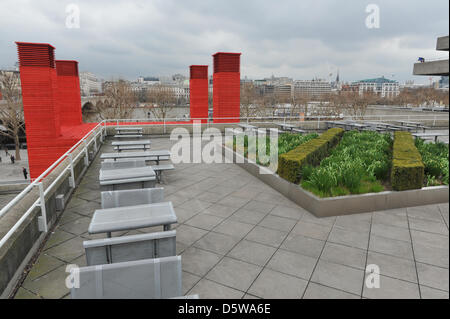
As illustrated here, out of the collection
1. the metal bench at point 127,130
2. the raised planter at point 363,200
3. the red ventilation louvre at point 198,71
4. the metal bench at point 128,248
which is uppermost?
the red ventilation louvre at point 198,71

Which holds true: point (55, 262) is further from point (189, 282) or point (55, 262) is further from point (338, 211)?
point (338, 211)

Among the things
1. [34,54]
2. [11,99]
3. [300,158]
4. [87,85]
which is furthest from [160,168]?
[87,85]

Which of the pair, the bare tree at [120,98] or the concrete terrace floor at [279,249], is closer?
the concrete terrace floor at [279,249]

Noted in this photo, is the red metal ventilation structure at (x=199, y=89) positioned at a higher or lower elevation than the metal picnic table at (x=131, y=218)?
higher

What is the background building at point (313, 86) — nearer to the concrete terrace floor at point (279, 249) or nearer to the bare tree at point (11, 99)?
the bare tree at point (11, 99)

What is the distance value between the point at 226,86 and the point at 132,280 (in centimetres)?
1588

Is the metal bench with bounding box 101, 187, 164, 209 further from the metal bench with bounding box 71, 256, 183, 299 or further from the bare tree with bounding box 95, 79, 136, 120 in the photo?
the bare tree with bounding box 95, 79, 136, 120

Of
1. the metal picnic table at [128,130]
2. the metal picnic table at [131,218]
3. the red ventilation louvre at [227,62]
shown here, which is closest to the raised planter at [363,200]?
the metal picnic table at [131,218]

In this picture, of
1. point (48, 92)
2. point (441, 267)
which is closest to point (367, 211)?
point (441, 267)

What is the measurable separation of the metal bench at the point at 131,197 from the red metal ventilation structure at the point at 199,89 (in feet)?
47.3

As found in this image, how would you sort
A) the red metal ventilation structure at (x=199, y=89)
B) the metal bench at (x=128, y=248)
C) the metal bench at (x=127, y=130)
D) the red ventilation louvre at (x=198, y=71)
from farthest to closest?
the red metal ventilation structure at (x=199, y=89) → the red ventilation louvre at (x=198, y=71) → the metal bench at (x=127, y=130) → the metal bench at (x=128, y=248)

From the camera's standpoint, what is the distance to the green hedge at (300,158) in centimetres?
667

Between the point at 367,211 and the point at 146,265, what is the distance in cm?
485

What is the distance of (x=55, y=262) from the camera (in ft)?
13.3
